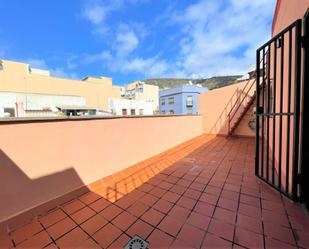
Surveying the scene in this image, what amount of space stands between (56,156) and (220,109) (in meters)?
7.26

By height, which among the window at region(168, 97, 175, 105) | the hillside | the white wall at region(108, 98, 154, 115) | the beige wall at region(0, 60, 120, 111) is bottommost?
the white wall at region(108, 98, 154, 115)

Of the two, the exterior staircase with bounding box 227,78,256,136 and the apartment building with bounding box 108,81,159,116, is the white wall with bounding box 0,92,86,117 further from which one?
the exterior staircase with bounding box 227,78,256,136

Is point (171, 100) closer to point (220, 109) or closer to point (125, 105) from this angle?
point (125, 105)

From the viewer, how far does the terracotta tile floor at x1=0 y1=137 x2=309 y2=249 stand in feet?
4.21

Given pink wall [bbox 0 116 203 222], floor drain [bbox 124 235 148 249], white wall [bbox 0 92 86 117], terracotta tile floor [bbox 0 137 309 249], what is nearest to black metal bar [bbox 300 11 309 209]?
terracotta tile floor [bbox 0 137 309 249]

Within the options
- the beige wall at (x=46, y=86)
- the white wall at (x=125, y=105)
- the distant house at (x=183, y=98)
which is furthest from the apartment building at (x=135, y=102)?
the distant house at (x=183, y=98)

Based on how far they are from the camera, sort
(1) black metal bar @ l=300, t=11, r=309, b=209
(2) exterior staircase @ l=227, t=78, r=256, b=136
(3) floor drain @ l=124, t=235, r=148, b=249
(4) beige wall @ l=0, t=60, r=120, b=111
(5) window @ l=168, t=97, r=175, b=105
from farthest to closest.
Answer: (5) window @ l=168, t=97, r=175, b=105 < (4) beige wall @ l=0, t=60, r=120, b=111 < (2) exterior staircase @ l=227, t=78, r=256, b=136 < (1) black metal bar @ l=300, t=11, r=309, b=209 < (3) floor drain @ l=124, t=235, r=148, b=249

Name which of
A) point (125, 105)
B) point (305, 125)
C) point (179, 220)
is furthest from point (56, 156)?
point (125, 105)

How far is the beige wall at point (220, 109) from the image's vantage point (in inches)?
261

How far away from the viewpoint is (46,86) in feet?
56.7

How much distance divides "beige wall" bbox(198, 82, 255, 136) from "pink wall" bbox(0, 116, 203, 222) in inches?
216

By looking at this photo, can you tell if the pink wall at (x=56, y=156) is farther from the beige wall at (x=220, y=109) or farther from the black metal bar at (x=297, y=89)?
the beige wall at (x=220, y=109)

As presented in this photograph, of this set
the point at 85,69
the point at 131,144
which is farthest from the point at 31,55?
the point at 131,144

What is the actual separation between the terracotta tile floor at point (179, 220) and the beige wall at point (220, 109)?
16.0 feet
